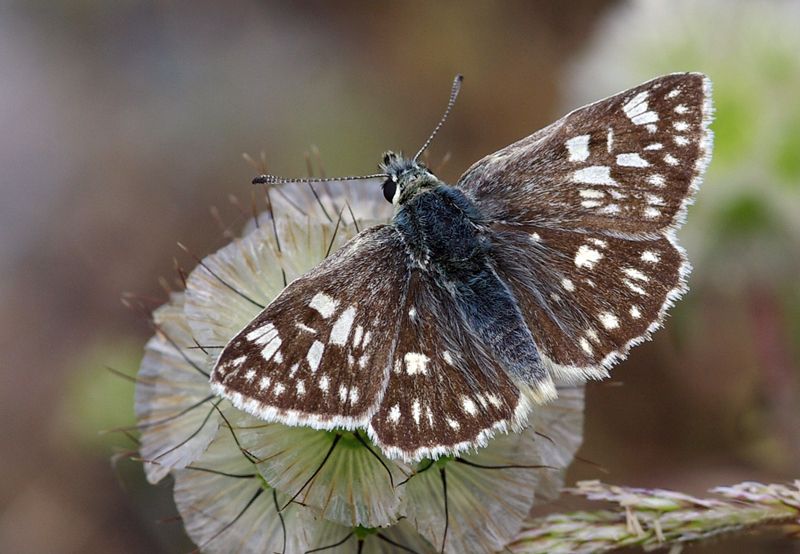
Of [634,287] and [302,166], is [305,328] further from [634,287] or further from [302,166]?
[302,166]

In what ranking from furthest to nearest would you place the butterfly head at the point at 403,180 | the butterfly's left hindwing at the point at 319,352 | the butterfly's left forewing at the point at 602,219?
the butterfly head at the point at 403,180 → the butterfly's left forewing at the point at 602,219 → the butterfly's left hindwing at the point at 319,352

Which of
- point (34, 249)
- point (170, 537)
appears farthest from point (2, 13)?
point (170, 537)

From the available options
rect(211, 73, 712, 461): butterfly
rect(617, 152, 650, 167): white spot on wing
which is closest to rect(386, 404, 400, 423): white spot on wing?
rect(211, 73, 712, 461): butterfly

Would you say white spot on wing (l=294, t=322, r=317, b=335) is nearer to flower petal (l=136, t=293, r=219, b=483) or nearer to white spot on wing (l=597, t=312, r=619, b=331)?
flower petal (l=136, t=293, r=219, b=483)

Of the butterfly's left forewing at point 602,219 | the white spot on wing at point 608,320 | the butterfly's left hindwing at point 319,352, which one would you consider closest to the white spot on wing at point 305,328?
the butterfly's left hindwing at point 319,352

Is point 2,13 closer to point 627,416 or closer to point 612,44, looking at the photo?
point 612,44

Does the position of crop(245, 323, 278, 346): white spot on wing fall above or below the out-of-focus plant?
above

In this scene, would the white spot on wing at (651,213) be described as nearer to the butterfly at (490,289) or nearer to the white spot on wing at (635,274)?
the butterfly at (490,289)

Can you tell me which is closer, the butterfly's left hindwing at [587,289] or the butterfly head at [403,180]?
the butterfly's left hindwing at [587,289]
